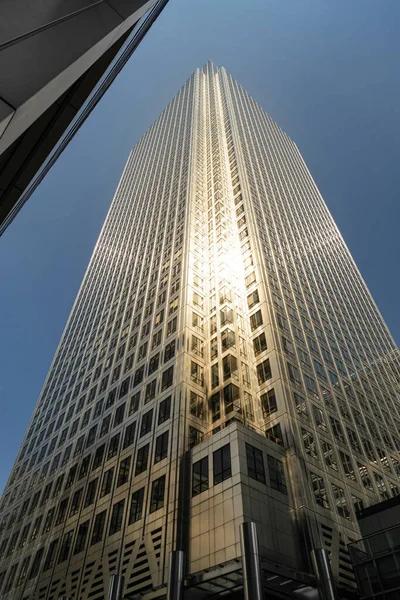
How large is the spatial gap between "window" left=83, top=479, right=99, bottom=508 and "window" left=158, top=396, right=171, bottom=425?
9.87 metres

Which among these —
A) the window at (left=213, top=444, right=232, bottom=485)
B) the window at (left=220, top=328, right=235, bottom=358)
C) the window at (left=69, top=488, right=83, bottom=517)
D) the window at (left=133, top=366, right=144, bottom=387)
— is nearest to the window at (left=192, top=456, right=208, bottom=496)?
the window at (left=213, top=444, right=232, bottom=485)

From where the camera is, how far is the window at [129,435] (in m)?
45.2

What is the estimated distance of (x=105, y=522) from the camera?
39719 millimetres

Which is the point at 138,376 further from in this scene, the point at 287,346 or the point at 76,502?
the point at 287,346

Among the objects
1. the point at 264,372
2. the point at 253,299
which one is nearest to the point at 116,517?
the point at 264,372

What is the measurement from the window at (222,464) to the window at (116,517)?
10498mm

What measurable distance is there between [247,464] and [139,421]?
16060 mm

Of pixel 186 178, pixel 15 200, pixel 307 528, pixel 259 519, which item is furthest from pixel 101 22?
pixel 186 178

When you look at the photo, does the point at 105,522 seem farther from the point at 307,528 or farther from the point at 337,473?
the point at 337,473

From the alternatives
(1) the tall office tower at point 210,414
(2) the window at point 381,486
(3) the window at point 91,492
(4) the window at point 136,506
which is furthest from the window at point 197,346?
(2) the window at point 381,486

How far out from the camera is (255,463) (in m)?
Result: 34.4

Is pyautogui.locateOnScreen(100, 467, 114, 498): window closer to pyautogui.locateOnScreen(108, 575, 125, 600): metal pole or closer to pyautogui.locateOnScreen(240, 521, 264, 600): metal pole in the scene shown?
pyautogui.locateOnScreen(108, 575, 125, 600): metal pole

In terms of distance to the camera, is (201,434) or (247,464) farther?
(201,434)

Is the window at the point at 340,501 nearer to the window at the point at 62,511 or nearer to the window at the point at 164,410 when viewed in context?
the window at the point at 164,410
